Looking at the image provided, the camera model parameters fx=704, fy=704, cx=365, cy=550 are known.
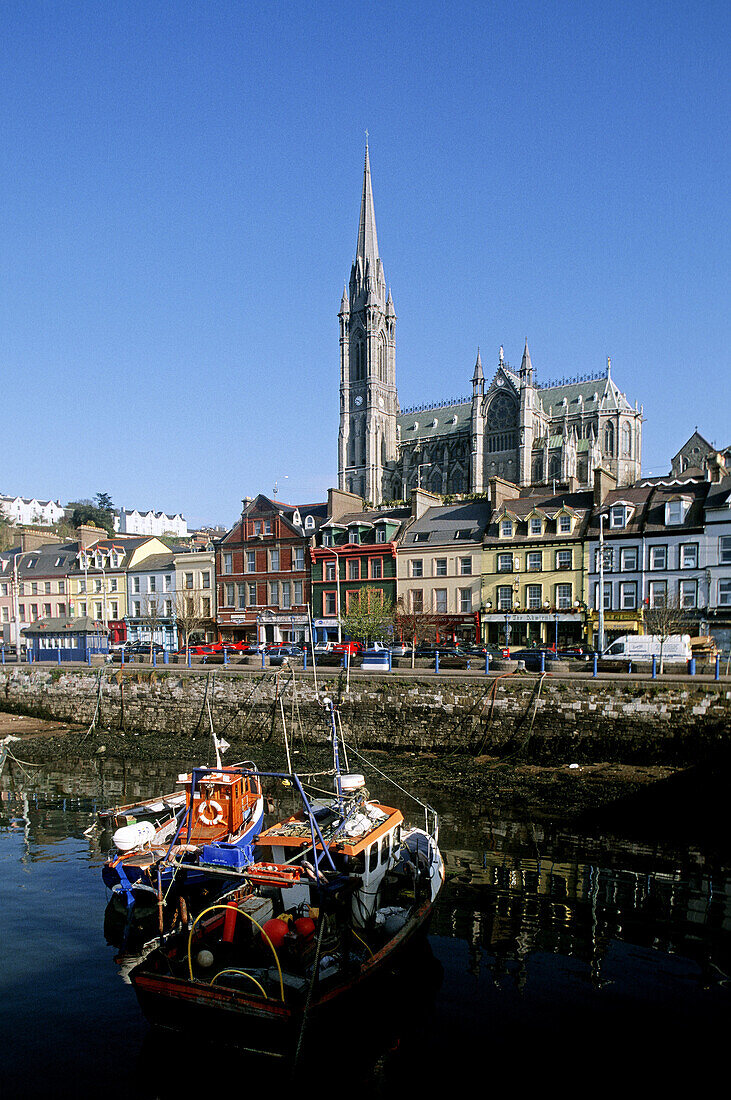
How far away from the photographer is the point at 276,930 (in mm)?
12477

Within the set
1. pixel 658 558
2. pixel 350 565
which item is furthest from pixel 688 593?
pixel 350 565

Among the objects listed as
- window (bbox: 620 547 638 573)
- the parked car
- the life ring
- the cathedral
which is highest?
the cathedral

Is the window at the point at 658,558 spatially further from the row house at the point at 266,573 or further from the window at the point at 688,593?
the row house at the point at 266,573

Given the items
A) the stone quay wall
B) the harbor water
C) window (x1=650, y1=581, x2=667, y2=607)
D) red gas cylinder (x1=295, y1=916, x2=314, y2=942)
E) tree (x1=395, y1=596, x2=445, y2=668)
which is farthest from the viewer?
tree (x1=395, y1=596, x2=445, y2=668)

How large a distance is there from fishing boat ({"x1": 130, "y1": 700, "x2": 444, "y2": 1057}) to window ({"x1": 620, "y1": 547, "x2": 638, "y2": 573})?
1440 inches

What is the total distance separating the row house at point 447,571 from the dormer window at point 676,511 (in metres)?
13.4

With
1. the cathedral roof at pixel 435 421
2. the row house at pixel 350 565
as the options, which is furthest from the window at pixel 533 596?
the cathedral roof at pixel 435 421

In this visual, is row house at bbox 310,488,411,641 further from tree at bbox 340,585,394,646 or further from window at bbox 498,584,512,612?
window at bbox 498,584,512,612

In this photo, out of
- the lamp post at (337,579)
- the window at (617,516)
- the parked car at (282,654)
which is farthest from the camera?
the lamp post at (337,579)

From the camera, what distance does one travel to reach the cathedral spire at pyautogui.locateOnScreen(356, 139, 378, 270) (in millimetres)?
150625

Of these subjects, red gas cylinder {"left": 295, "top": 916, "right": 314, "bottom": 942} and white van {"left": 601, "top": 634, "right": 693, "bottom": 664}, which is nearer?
red gas cylinder {"left": 295, "top": 916, "right": 314, "bottom": 942}

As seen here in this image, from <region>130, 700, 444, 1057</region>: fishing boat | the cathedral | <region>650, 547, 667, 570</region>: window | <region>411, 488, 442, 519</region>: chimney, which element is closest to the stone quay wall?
<region>130, 700, 444, 1057</region>: fishing boat

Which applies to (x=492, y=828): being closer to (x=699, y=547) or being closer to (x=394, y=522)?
(x=699, y=547)

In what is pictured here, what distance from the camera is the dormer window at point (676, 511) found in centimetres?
4741
